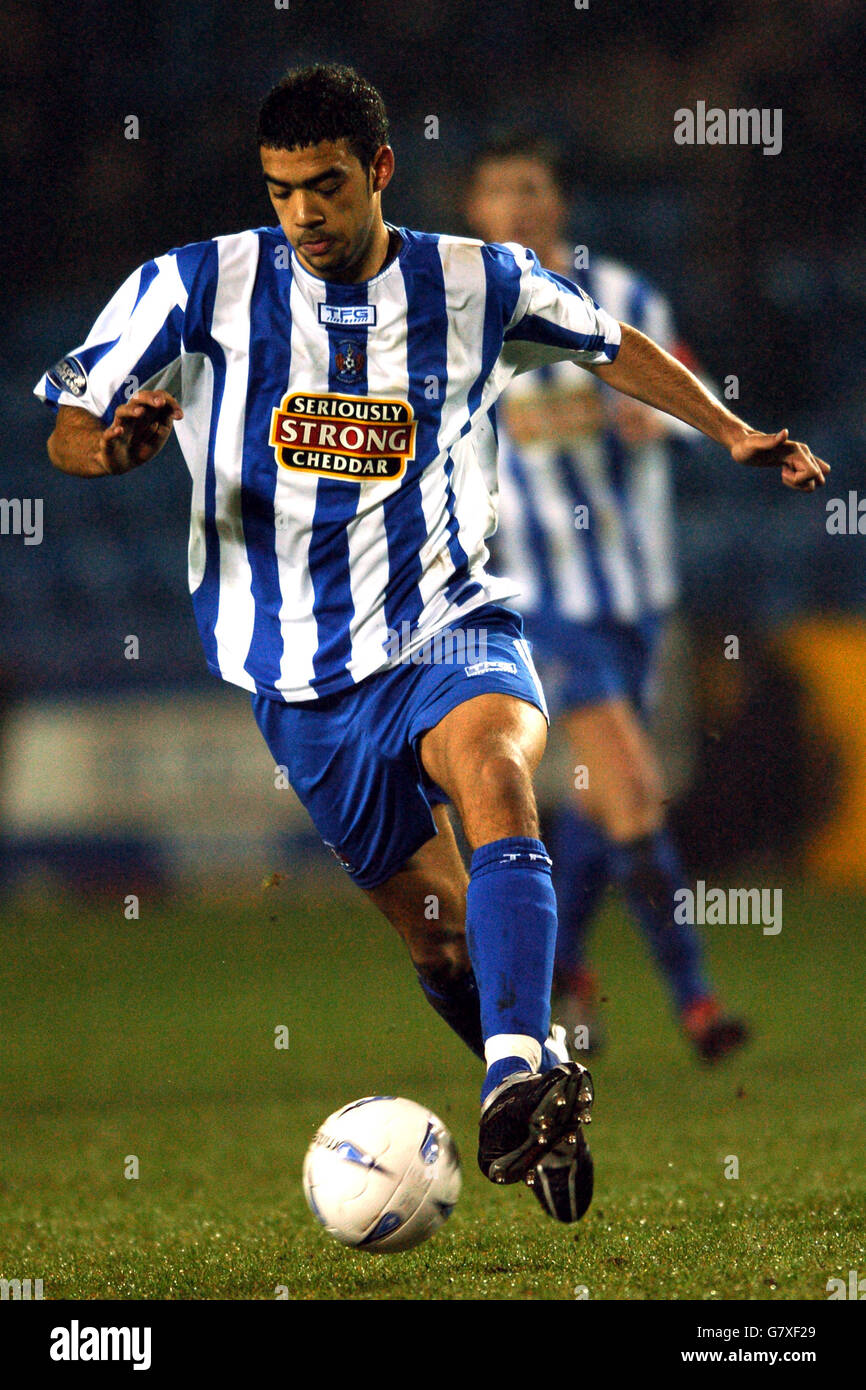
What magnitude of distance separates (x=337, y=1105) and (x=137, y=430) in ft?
10.2

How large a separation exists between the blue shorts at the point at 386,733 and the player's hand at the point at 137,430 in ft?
2.21

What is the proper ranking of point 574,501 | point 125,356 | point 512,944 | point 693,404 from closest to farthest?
point 512,944 → point 125,356 → point 693,404 → point 574,501

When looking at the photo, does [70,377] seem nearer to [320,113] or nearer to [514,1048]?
[320,113]

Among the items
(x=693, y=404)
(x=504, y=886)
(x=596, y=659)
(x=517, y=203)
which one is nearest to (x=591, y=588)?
(x=596, y=659)

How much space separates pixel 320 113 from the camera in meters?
3.14

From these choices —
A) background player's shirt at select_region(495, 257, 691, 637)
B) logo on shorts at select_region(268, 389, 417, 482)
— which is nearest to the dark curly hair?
logo on shorts at select_region(268, 389, 417, 482)

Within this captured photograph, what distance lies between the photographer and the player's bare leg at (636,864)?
5.29 m

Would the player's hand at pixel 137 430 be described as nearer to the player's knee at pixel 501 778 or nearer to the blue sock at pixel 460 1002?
the player's knee at pixel 501 778

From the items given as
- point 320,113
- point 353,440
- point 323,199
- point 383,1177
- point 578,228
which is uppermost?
point 578,228

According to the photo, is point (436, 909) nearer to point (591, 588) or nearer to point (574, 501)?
point (591, 588)

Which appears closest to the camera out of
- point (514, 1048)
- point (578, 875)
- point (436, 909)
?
point (514, 1048)

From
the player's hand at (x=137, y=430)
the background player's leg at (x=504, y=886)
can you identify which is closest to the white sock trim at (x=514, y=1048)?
the background player's leg at (x=504, y=886)

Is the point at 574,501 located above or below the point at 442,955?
above

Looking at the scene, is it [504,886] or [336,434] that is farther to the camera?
[336,434]
